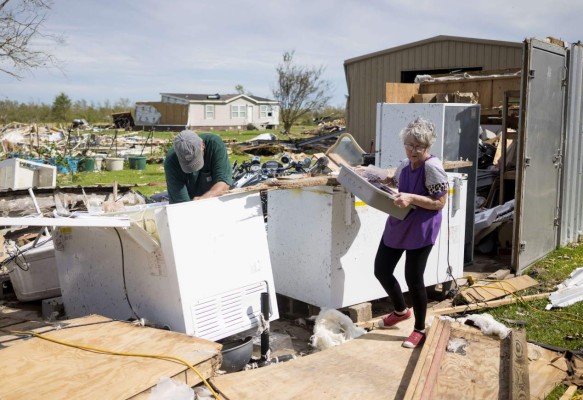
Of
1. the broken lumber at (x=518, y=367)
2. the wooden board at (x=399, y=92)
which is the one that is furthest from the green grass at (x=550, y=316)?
the wooden board at (x=399, y=92)

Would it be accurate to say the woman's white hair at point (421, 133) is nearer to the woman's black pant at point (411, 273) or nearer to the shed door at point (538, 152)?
the woman's black pant at point (411, 273)

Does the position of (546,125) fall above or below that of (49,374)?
above

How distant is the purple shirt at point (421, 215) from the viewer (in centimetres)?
375

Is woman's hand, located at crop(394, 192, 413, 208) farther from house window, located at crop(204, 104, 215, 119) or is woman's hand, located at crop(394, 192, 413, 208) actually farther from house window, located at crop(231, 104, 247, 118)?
house window, located at crop(231, 104, 247, 118)

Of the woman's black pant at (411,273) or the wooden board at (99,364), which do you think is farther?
the woman's black pant at (411,273)

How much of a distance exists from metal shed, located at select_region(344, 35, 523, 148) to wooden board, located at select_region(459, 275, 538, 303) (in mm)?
9901

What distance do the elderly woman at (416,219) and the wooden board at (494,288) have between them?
1456 millimetres

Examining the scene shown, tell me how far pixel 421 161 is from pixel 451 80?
21.2 feet

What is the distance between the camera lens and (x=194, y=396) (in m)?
3.10

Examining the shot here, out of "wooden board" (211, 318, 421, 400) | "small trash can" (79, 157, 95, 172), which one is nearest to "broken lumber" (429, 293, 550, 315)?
"wooden board" (211, 318, 421, 400)

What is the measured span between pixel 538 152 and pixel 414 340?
357 cm

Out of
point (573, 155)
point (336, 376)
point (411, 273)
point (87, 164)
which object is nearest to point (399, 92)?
point (573, 155)

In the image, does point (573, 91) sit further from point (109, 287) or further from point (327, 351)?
point (109, 287)

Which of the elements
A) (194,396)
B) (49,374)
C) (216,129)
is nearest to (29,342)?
(49,374)
